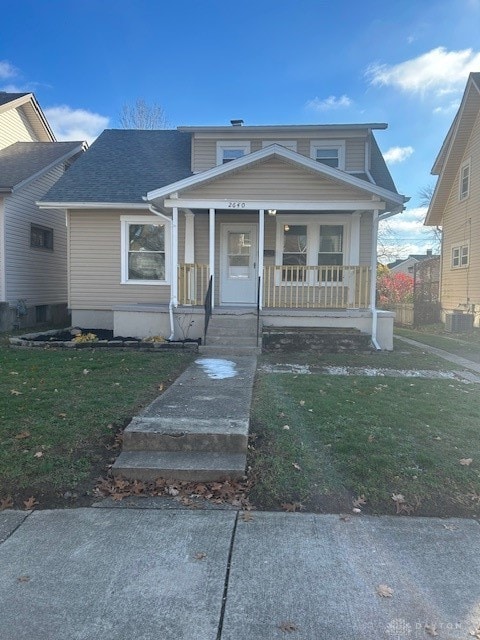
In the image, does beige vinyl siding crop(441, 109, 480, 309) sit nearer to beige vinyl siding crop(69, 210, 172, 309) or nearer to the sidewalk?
beige vinyl siding crop(69, 210, 172, 309)

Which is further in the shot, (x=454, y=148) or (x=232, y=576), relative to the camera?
(x=454, y=148)

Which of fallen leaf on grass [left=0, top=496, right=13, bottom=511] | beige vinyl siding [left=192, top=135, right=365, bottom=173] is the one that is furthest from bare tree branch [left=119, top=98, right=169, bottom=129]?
fallen leaf on grass [left=0, top=496, right=13, bottom=511]

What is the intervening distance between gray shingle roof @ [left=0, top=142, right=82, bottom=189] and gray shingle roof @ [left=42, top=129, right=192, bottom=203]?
147 cm

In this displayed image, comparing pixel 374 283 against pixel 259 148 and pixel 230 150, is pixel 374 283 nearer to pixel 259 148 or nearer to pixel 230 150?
pixel 259 148

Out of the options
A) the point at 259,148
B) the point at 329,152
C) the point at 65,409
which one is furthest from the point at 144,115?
the point at 65,409

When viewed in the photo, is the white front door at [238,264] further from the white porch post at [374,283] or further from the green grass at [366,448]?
the green grass at [366,448]

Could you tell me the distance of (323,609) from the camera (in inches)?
84.1

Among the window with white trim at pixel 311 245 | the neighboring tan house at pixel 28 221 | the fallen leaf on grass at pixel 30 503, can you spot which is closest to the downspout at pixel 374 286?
the window with white trim at pixel 311 245

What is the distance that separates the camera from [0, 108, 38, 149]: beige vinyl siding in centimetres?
1461

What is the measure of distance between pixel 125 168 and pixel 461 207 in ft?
40.8

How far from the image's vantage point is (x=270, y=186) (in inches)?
376

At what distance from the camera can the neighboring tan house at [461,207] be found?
49.2ft

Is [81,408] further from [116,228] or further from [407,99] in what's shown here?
[407,99]

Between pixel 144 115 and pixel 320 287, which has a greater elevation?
pixel 144 115
